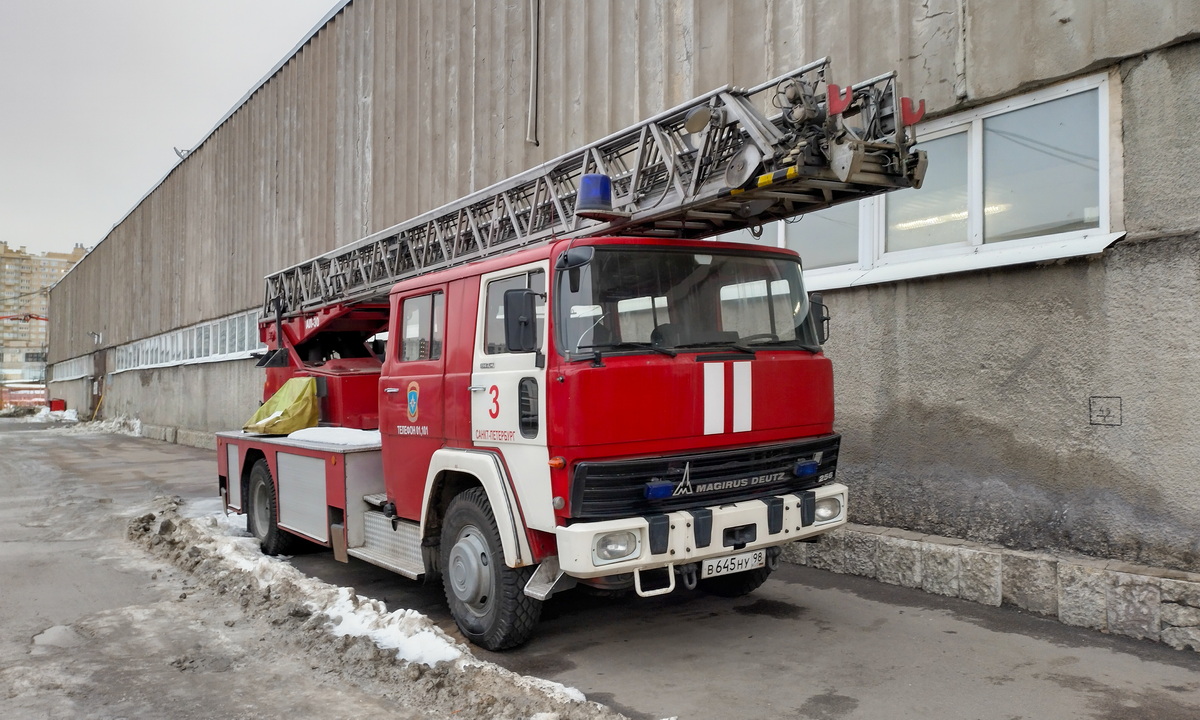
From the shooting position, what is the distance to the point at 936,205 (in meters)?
6.98

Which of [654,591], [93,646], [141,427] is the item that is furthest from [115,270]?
[654,591]

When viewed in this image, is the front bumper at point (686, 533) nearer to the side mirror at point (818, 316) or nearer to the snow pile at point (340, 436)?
the side mirror at point (818, 316)

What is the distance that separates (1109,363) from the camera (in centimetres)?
561

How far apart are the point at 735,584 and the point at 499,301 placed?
2753mm

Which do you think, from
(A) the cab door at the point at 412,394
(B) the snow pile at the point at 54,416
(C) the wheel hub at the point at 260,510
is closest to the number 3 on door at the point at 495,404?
(A) the cab door at the point at 412,394

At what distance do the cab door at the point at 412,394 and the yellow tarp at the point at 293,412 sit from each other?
6.93 feet

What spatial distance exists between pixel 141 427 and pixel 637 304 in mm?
29714

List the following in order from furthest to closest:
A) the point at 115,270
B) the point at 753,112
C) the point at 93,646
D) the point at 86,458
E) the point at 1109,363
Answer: the point at 115,270, the point at 86,458, the point at 1109,363, the point at 93,646, the point at 753,112

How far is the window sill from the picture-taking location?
5.73 meters

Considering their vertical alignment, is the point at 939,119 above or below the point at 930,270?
above

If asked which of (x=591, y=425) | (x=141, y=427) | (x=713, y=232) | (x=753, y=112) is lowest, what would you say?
(x=141, y=427)

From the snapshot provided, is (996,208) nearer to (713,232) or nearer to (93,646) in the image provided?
(713,232)

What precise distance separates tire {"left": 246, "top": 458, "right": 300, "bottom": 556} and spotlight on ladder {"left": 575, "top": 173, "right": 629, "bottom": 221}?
14.8ft

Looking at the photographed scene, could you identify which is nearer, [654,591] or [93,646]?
[654,591]
